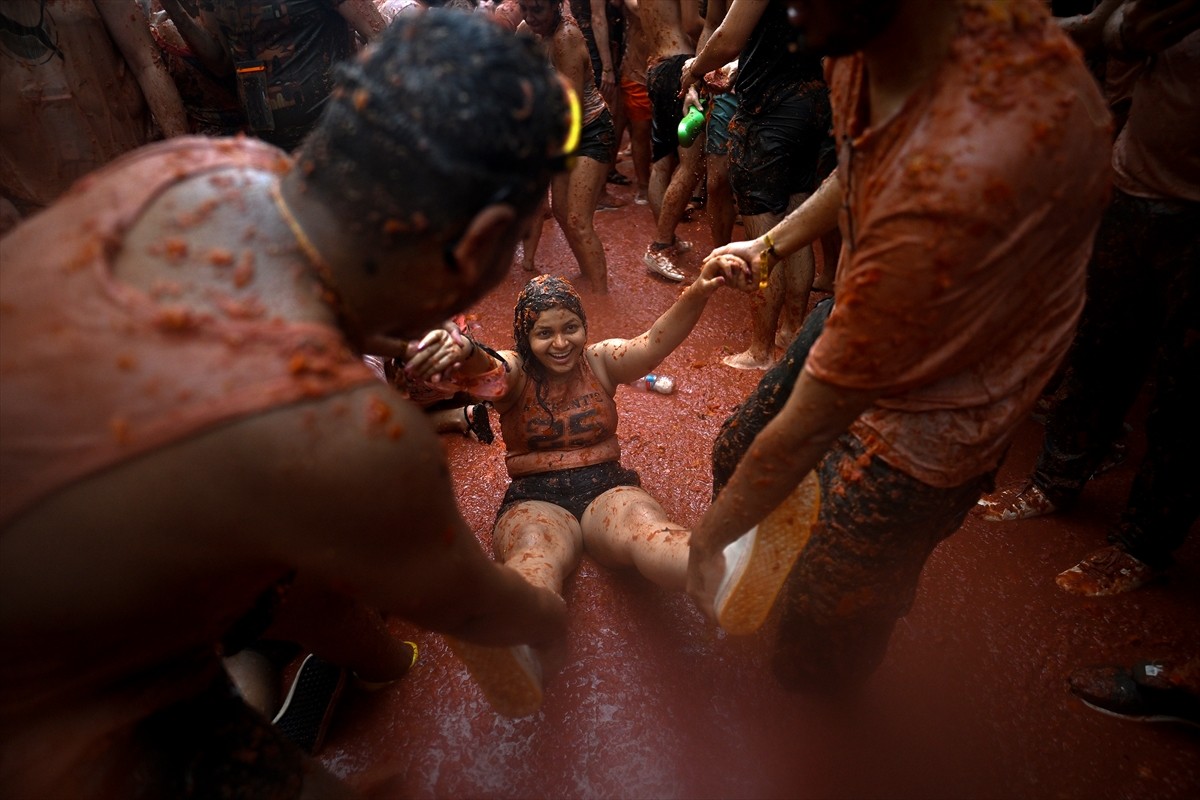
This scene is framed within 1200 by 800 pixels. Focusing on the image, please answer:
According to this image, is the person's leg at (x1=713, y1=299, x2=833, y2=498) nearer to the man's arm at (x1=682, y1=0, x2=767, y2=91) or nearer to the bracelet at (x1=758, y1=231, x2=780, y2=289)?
the bracelet at (x1=758, y1=231, x2=780, y2=289)

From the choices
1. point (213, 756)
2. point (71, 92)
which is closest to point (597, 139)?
point (71, 92)

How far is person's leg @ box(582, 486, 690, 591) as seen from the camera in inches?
92.4

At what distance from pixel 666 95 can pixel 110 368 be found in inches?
196

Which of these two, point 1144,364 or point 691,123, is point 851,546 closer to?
point 1144,364

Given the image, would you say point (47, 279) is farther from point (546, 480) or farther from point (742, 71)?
point (742, 71)

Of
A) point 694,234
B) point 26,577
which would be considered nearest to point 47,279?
point 26,577

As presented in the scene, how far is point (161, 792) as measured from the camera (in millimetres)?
1305

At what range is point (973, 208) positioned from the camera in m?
1.21

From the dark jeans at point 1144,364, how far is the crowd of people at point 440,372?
0.01 meters

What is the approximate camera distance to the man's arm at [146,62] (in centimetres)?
307

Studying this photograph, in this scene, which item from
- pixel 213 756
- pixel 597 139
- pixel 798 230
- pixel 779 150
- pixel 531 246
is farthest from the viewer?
pixel 531 246

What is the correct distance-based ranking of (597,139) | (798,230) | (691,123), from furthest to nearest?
(597,139)
(691,123)
(798,230)

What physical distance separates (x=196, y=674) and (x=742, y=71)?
3.78 metres

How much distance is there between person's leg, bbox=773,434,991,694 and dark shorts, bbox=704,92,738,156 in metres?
2.99
